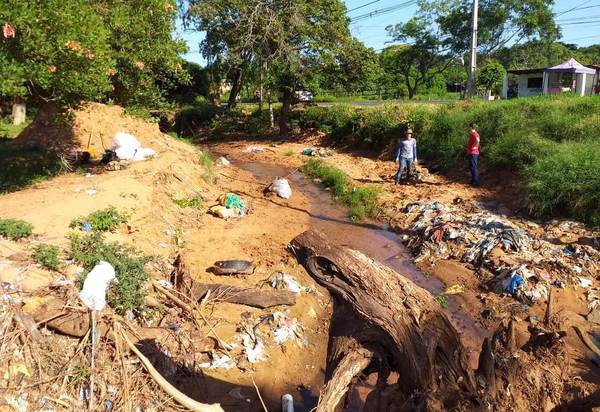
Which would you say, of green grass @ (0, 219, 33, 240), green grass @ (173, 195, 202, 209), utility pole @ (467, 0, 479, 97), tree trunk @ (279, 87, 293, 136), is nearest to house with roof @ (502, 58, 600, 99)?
utility pole @ (467, 0, 479, 97)

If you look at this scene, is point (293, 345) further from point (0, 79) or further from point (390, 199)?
point (390, 199)

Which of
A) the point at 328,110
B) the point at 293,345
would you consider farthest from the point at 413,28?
the point at 293,345

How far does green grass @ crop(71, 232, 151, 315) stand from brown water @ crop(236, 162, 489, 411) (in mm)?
2612

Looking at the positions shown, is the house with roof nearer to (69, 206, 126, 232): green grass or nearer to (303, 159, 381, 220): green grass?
(303, 159, 381, 220): green grass

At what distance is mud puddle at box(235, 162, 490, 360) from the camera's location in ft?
20.9

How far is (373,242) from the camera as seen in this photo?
959 centimetres

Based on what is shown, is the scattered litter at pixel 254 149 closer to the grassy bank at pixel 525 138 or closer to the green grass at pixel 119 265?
the grassy bank at pixel 525 138

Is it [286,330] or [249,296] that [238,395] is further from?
[249,296]

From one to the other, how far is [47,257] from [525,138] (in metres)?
10.3

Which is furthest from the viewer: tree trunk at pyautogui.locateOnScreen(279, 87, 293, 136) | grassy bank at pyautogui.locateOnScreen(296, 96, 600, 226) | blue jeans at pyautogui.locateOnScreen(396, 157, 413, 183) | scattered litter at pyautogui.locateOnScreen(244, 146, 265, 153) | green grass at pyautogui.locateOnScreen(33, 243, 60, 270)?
tree trunk at pyautogui.locateOnScreen(279, 87, 293, 136)

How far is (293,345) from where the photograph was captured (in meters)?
5.79

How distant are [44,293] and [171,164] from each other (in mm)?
6727

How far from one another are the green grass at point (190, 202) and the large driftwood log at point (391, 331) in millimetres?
7663

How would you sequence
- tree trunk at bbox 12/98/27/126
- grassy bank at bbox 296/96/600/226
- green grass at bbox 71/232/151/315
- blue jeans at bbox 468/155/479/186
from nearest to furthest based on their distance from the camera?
green grass at bbox 71/232/151/315 < grassy bank at bbox 296/96/600/226 < blue jeans at bbox 468/155/479/186 < tree trunk at bbox 12/98/27/126
